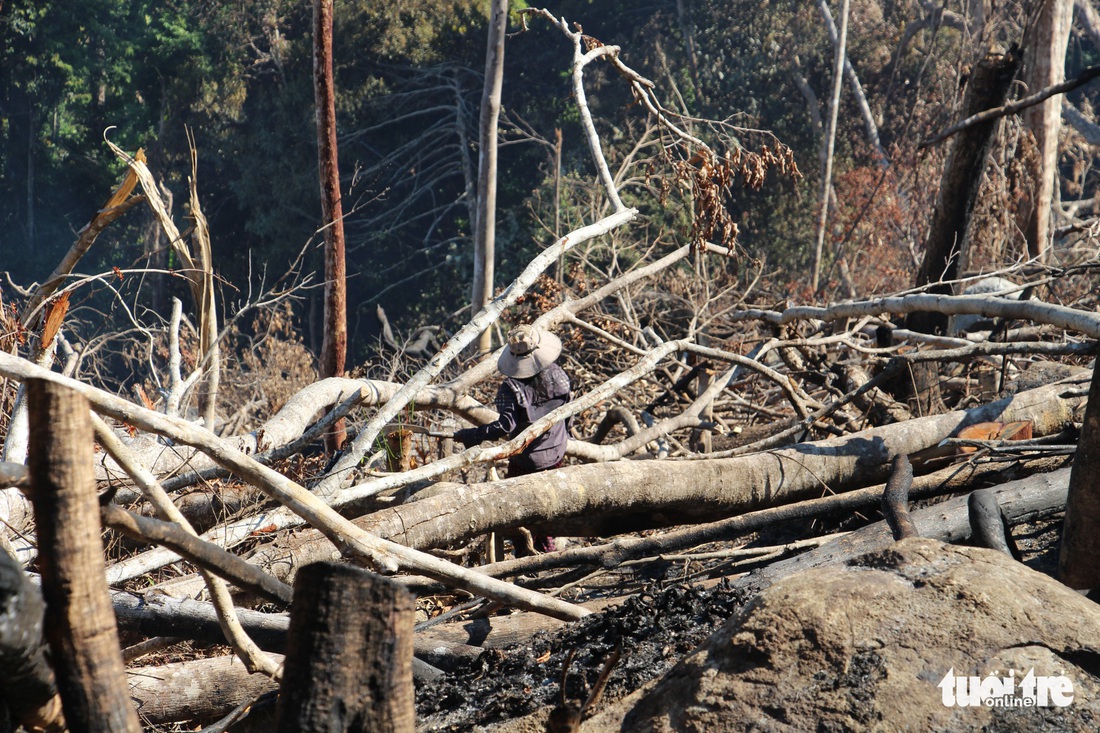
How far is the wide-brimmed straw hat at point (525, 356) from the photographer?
5.57m

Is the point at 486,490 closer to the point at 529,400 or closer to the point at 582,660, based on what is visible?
the point at 529,400

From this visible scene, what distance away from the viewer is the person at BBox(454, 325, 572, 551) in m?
5.44

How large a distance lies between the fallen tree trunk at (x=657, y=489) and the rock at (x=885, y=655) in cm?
197

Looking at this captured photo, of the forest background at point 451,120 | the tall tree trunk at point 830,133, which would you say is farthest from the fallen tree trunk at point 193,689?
the forest background at point 451,120

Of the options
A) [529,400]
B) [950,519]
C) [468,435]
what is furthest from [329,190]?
[950,519]

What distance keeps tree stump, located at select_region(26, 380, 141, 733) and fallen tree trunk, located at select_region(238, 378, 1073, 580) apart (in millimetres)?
2271

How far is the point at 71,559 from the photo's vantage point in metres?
1.47

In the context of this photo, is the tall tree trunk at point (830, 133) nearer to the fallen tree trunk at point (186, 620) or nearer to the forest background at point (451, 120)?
the forest background at point (451, 120)

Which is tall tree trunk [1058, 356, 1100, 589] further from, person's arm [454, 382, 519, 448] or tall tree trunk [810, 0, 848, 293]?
tall tree trunk [810, 0, 848, 293]

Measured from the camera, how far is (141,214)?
84.7 ft

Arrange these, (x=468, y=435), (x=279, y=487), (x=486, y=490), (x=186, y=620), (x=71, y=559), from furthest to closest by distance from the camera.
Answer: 1. (x=468, y=435)
2. (x=486, y=490)
3. (x=186, y=620)
4. (x=279, y=487)
5. (x=71, y=559)

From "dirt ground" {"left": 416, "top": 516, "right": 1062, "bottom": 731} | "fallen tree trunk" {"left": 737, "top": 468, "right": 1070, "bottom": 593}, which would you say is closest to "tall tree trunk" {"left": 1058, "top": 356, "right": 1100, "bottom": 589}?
"fallen tree trunk" {"left": 737, "top": 468, "right": 1070, "bottom": 593}

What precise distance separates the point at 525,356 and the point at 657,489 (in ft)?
5.04

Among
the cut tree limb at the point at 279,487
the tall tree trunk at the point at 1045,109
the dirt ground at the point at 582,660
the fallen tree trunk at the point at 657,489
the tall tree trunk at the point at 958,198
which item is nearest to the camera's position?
the dirt ground at the point at 582,660
